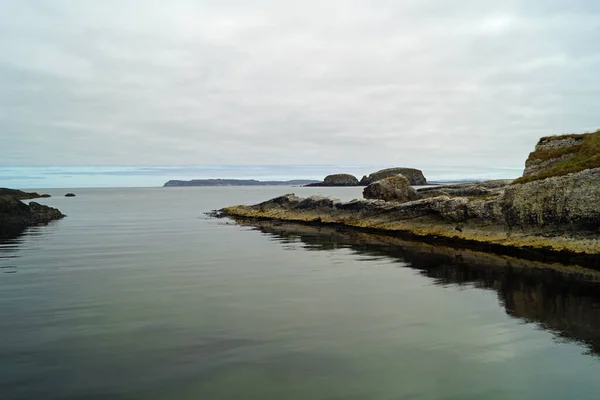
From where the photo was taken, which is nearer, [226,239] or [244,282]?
[244,282]

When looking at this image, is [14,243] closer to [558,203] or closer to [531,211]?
[531,211]

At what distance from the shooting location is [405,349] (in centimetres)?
1264

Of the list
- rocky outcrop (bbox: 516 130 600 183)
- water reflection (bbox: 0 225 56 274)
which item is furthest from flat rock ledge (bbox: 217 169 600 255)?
water reflection (bbox: 0 225 56 274)

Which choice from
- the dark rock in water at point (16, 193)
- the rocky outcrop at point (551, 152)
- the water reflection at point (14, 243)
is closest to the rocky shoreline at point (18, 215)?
the water reflection at point (14, 243)

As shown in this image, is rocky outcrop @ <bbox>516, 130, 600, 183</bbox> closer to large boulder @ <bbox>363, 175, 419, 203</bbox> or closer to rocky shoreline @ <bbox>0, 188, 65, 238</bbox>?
large boulder @ <bbox>363, 175, 419, 203</bbox>

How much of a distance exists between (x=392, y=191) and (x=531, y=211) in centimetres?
2747

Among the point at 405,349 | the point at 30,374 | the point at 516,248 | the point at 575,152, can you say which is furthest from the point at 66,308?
the point at 575,152

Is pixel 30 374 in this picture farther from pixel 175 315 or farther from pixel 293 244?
pixel 293 244

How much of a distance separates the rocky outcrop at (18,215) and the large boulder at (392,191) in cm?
4096

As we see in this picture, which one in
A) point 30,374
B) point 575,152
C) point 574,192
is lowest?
point 30,374

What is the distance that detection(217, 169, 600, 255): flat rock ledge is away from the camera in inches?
1038

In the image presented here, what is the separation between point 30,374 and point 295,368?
6.57 meters

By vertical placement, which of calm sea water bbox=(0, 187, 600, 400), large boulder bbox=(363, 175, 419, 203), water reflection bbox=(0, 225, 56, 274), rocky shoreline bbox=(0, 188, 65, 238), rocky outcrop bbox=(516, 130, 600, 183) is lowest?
calm sea water bbox=(0, 187, 600, 400)

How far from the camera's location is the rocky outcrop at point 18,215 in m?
50.5
